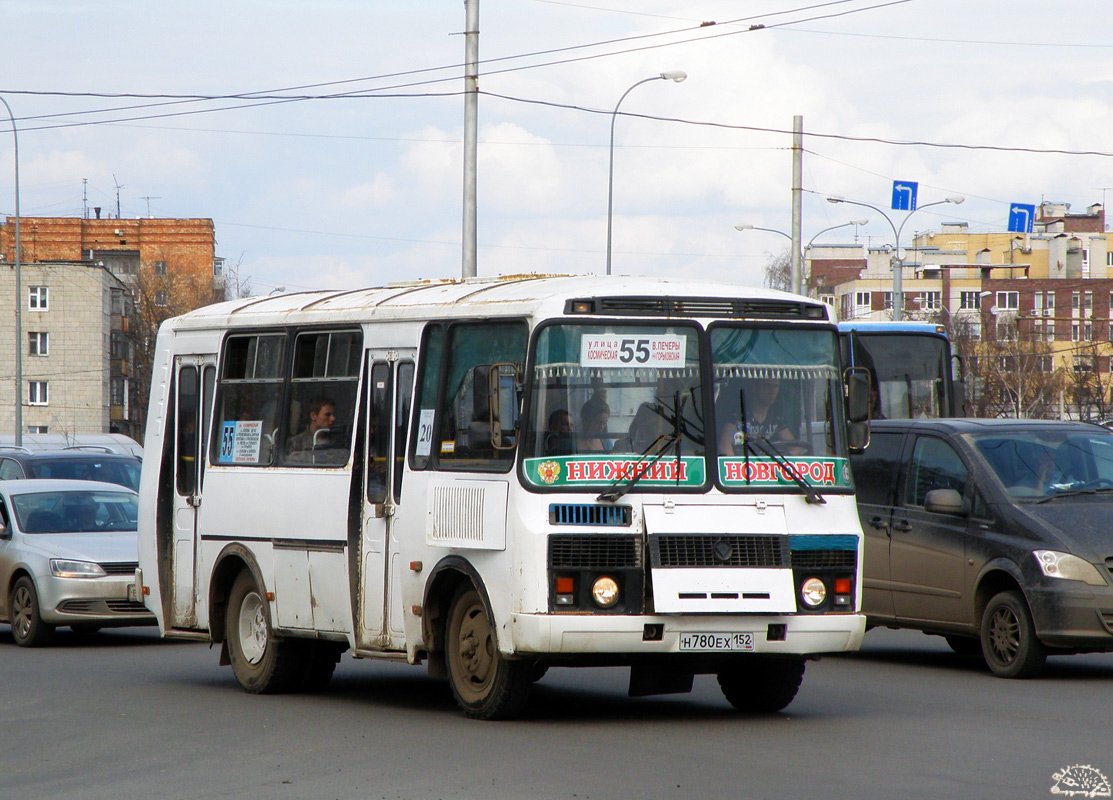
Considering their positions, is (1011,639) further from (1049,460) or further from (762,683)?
(762,683)

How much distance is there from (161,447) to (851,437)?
5629 mm

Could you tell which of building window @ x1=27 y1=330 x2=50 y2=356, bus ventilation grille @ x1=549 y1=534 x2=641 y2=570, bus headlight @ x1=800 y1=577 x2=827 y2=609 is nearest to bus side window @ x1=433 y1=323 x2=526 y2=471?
bus ventilation grille @ x1=549 y1=534 x2=641 y2=570

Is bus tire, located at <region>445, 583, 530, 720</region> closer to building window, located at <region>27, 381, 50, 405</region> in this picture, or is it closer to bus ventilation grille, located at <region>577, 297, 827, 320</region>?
bus ventilation grille, located at <region>577, 297, 827, 320</region>

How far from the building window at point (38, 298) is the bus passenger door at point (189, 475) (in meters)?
86.8

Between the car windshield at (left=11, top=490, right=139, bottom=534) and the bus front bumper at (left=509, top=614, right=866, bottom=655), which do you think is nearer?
the bus front bumper at (left=509, top=614, right=866, bottom=655)

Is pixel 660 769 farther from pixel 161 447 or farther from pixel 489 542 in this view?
pixel 161 447

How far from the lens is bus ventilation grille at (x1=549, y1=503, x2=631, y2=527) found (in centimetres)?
973

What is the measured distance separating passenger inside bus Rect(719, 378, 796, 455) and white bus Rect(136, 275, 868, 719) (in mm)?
14

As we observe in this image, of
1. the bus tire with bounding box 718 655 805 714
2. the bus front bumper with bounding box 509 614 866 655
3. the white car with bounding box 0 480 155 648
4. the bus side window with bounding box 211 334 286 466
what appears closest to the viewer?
the bus front bumper with bounding box 509 614 866 655

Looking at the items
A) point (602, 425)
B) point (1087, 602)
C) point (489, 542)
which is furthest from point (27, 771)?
point (1087, 602)

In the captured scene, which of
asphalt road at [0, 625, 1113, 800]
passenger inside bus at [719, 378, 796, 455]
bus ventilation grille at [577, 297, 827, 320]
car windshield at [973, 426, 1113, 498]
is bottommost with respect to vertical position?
asphalt road at [0, 625, 1113, 800]

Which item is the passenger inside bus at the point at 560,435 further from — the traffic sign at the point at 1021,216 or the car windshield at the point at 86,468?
the traffic sign at the point at 1021,216

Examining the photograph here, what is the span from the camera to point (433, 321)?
433 inches

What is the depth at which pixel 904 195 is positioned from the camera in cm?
6106
